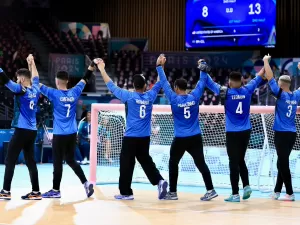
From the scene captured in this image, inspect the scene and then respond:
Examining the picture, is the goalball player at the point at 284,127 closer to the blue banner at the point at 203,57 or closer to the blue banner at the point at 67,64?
the blue banner at the point at 203,57

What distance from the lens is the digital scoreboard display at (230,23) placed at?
80.9ft

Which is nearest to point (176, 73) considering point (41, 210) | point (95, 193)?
point (95, 193)

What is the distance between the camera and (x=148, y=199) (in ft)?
32.1

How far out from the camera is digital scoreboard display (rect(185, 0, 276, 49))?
24.7 metres

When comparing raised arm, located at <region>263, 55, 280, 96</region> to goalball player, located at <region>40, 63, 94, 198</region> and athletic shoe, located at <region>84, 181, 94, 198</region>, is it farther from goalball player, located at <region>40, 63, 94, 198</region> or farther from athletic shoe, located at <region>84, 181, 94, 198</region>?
athletic shoe, located at <region>84, 181, 94, 198</region>

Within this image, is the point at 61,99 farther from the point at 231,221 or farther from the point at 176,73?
the point at 176,73

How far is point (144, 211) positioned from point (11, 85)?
2.69 m

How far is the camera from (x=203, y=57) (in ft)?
88.8

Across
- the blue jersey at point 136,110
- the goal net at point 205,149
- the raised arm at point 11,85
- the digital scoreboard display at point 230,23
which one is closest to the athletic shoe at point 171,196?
the blue jersey at point 136,110

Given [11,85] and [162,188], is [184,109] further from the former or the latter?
[11,85]

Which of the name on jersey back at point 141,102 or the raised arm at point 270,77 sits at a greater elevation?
the raised arm at point 270,77

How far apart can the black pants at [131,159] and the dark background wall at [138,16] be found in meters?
20.4

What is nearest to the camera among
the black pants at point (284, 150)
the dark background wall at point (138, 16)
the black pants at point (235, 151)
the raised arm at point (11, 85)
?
the raised arm at point (11, 85)

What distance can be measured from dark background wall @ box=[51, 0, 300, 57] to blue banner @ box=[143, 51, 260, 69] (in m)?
2.29
